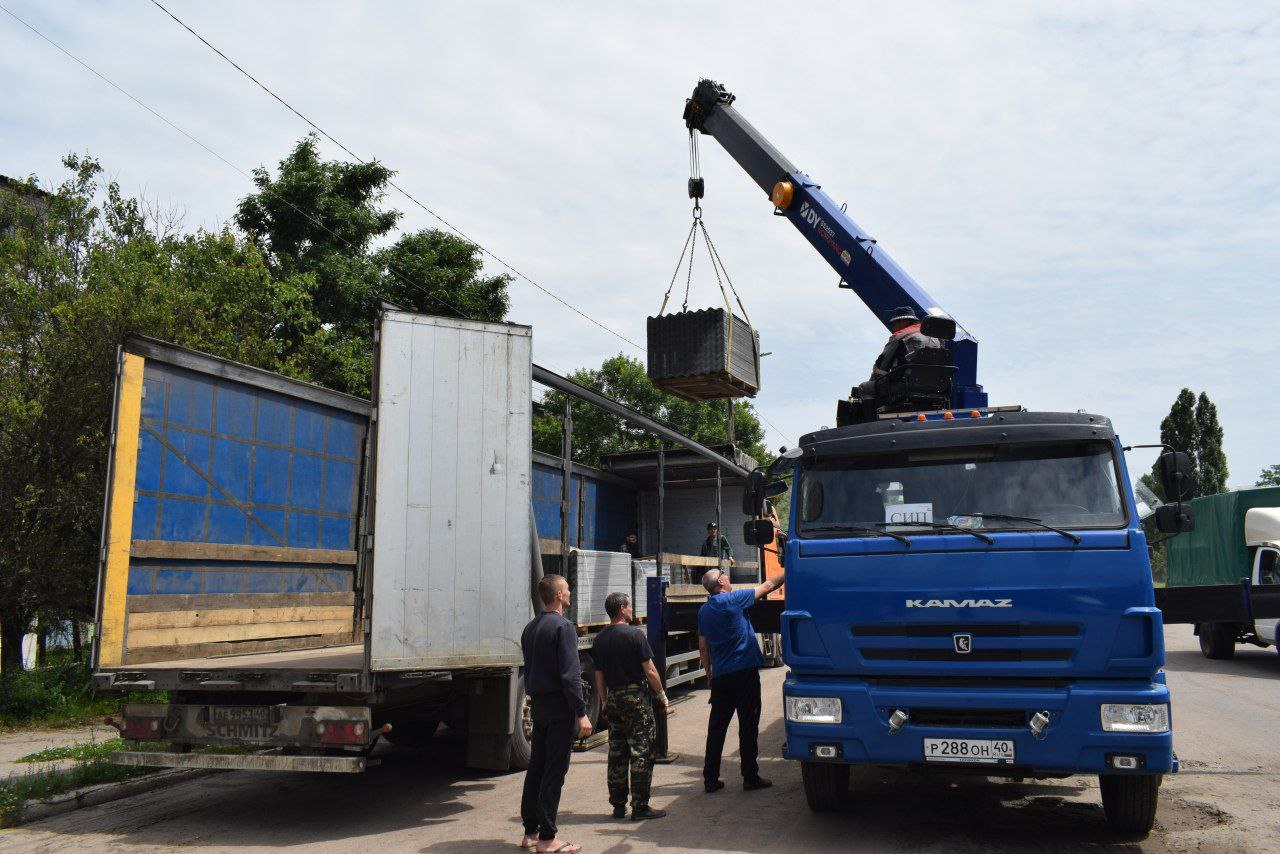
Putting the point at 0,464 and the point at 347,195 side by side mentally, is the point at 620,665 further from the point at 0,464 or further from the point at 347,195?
the point at 347,195

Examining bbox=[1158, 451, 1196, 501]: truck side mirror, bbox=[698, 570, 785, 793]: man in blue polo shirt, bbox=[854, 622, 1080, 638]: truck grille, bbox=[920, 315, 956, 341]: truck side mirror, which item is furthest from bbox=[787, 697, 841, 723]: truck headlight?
bbox=[920, 315, 956, 341]: truck side mirror

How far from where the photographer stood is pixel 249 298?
14609 millimetres

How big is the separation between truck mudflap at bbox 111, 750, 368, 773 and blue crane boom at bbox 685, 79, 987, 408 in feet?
18.6

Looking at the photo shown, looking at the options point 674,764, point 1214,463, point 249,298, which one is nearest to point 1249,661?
point 674,764

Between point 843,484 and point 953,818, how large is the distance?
236 cm

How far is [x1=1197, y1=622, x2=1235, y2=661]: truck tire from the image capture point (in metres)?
16.7

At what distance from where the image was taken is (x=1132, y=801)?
5469 mm

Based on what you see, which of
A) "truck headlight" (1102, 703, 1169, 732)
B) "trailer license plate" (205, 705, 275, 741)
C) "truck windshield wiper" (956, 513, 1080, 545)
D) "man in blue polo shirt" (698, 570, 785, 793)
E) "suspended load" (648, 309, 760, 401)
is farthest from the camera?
"suspended load" (648, 309, 760, 401)

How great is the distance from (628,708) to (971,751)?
7.67 feet

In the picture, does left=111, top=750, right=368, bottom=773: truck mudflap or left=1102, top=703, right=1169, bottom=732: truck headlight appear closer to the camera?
left=1102, top=703, right=1169, bottom=732: truck headlight

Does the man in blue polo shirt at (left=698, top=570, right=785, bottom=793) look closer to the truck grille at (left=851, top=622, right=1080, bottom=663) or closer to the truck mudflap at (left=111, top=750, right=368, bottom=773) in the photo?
the truck grille at (left=851, top=622, right=1080, bottom=663)

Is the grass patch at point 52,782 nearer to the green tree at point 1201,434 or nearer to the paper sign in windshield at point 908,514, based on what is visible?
the paper sign in windshield at point 908,514

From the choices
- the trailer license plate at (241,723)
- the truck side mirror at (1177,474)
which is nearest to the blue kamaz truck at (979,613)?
the truck side mirror at (1177,474)

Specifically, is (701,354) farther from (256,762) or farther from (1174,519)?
(256,762)
